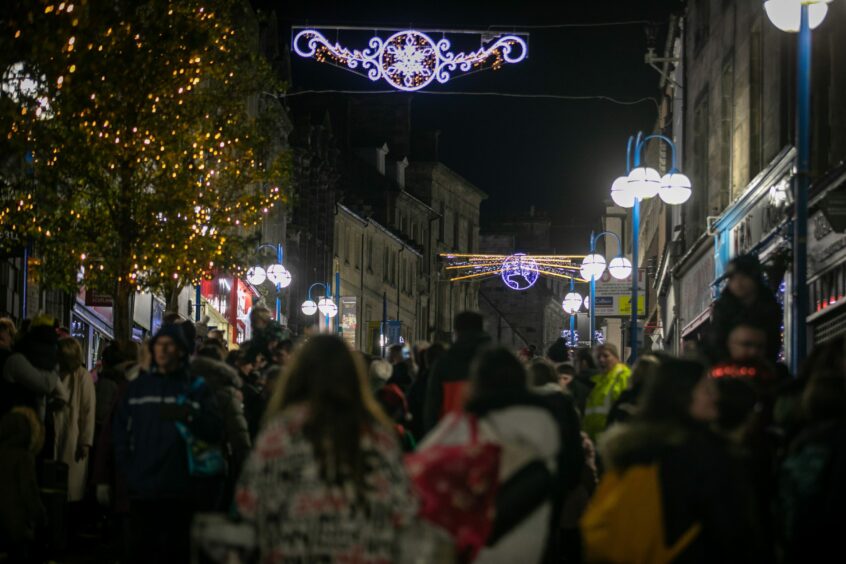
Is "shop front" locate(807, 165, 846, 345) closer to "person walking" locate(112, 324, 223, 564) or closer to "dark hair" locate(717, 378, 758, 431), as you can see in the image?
"person walking" locate(112, 324, 223, 564)

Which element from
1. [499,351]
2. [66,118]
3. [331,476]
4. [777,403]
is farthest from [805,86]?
[66,118]

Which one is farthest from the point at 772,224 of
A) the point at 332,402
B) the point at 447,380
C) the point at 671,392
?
the point at 332,402

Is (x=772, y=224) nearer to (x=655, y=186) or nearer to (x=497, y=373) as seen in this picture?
(x=655, y=186)

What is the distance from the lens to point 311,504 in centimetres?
637

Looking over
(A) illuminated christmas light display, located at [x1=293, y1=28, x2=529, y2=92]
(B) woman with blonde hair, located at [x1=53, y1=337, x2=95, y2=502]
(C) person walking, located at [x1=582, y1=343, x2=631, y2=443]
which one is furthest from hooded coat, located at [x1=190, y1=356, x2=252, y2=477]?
(A) illuminated christmas light display, located at [x1=293, y1=28, x2=529, y2=92]

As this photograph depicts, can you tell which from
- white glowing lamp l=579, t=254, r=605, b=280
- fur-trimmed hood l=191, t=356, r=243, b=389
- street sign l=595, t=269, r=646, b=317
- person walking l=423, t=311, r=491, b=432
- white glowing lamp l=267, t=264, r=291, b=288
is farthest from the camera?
street sign l=595, t=269, r=646, b=317

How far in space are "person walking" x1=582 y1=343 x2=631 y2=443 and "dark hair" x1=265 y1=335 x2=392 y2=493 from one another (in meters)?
8.47

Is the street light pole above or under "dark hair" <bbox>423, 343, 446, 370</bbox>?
above

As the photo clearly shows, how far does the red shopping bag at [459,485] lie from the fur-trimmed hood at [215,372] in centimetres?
532

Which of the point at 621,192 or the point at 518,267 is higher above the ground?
the point at 518,267

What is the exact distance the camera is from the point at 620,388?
49.2 ft

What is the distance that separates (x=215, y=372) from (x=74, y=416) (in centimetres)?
294

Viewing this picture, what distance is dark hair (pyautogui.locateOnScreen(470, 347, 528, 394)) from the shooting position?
7730 mm

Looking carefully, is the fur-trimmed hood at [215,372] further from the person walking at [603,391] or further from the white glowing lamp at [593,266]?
the white glowing lamp at [593,266]
